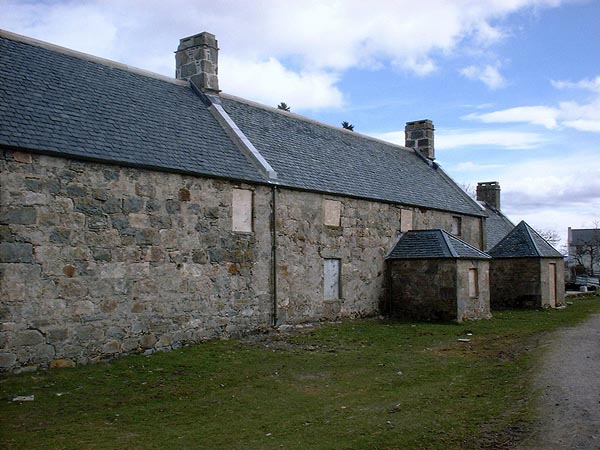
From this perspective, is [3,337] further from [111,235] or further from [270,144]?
[270,144]

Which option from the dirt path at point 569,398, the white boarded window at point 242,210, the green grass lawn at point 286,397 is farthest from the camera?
the white boarded window at point 242,210

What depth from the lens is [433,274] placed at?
20.6 m

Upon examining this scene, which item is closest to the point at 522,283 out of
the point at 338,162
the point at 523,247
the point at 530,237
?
the point at 523,247

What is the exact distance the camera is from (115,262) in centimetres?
1336

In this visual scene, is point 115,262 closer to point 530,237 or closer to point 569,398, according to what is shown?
point 569,398

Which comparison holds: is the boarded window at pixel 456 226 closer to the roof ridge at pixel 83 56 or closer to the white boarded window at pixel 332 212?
the white boarded window at pixel 332 212

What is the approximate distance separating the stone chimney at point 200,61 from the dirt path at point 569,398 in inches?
500

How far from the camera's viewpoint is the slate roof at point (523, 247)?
26625 millimetres

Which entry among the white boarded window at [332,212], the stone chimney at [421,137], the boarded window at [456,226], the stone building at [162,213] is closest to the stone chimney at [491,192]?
the stone chimney at [421,137]

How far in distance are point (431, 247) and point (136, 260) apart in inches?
432

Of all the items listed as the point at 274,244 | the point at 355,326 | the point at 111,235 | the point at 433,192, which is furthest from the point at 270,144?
the point at 433,192

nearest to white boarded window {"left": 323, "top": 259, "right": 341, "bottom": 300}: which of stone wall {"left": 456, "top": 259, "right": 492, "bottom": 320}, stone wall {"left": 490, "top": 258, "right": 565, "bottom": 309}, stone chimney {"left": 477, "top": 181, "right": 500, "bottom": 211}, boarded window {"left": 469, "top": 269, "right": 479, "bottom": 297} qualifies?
stone wall {"left": 456, "top": 259, "right": 492, "bottom": 320}

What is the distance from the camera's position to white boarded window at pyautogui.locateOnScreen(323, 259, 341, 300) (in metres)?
19.3

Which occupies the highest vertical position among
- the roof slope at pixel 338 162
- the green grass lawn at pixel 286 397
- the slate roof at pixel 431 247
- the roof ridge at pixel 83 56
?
the roof ridge at pixel 83 56
